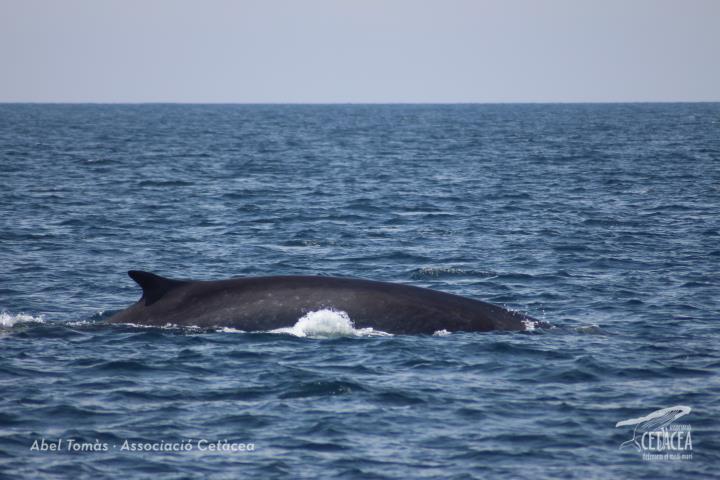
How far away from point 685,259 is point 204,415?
1616 cm

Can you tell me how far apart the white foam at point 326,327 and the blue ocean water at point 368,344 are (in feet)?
0.15

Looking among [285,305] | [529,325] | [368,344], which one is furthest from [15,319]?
[529,325]

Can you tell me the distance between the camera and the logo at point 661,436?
11922 millimetres

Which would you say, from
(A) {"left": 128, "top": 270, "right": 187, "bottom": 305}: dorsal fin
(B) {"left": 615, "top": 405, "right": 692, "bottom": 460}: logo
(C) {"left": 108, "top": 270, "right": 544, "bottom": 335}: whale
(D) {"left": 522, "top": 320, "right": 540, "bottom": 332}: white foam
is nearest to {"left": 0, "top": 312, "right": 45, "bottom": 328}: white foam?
(C) {"left": 108, "top": 270, "right": 544, "bottom": 335}: whale

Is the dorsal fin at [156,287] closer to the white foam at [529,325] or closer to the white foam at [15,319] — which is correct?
the white foam at [15,319]

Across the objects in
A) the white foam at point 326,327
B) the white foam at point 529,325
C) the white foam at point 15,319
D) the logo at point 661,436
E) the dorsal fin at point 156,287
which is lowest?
the logo at point 661,436

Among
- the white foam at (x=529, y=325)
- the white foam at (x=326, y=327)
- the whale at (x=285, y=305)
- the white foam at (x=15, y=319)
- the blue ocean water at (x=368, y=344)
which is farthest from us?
the white foam at (x=15, y=319)

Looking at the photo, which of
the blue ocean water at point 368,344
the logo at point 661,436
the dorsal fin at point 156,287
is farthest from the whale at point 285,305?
the logo at point 661,436

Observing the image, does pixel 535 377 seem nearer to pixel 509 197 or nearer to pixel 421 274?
pixel 421 274

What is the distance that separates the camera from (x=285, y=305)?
16734 millimetres

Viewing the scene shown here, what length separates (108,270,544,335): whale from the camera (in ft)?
54.7

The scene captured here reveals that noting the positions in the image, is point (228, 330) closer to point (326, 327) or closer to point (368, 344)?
point (326, 327)

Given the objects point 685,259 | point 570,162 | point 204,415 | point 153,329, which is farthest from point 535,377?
point 570,162

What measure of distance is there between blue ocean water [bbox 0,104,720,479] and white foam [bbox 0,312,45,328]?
0.12 m
